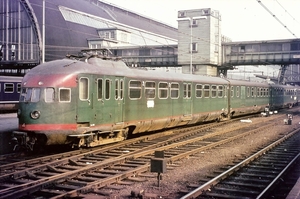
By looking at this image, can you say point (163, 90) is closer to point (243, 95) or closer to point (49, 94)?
point (49, 94)

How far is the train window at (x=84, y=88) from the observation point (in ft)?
45.3

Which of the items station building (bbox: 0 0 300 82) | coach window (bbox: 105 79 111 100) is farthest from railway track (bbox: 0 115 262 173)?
station building (bbox: 0 0 300 82)

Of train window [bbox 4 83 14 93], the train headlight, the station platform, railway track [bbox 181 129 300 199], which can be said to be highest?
train window [bbox 4 83 14 93]

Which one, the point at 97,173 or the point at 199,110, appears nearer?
the point at 97,173

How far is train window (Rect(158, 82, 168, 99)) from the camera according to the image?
18.9 metres

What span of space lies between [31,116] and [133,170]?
186 inches

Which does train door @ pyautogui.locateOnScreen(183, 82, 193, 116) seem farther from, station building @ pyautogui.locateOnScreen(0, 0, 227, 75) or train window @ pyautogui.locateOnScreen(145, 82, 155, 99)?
station building @ pyautogui.locateOnScreen(0, 0, 227, 75)

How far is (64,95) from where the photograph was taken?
529 inches

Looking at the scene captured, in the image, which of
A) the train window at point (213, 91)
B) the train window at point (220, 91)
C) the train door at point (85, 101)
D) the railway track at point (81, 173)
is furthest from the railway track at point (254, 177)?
the train window at point (220, 91)

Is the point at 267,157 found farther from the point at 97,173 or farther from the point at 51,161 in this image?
the point at 51,161

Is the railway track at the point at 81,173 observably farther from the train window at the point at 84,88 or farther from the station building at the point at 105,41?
the station building at the point at 105,41

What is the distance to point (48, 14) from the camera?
202 feet

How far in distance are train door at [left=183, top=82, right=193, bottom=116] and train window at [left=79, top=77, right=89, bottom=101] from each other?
348 inches

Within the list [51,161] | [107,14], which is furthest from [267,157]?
[107,14]
